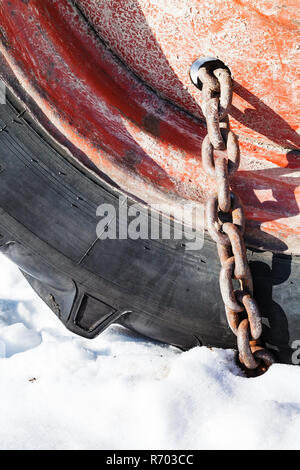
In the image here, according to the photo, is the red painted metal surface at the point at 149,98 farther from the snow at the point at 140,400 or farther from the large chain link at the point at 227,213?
the snow at the point at 140,400

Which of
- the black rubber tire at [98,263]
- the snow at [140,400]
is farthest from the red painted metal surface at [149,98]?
the snow at [140,400]

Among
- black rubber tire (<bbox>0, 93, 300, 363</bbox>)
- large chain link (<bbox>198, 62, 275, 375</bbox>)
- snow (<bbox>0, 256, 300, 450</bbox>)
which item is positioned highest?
large chain link (<bbox>198, 62, 275, 375</bbox>)

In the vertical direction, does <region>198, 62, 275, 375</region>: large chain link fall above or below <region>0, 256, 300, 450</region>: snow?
above

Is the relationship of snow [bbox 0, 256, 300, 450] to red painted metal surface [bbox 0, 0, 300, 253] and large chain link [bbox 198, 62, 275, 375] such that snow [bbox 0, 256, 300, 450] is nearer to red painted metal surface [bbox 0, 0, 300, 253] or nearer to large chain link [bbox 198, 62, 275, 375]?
large chain link [bbox 198, 62, 275, 375]

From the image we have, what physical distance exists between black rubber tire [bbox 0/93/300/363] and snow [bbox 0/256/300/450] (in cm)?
9

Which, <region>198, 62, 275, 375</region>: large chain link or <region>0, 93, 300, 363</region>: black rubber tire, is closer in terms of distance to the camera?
<region>198, 62, 275, 375</region>: large chain link

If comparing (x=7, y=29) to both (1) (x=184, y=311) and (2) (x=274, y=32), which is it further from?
(1) (x=184, y=311)

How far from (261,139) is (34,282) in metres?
0.78

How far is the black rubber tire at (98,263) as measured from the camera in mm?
1269

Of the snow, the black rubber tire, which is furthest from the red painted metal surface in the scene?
the snow

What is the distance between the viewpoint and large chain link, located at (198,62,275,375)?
1080 millimetres

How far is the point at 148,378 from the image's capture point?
1272 mm

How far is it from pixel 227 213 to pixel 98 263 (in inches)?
14.4

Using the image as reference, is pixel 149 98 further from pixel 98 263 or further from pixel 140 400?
pixel 140 400
